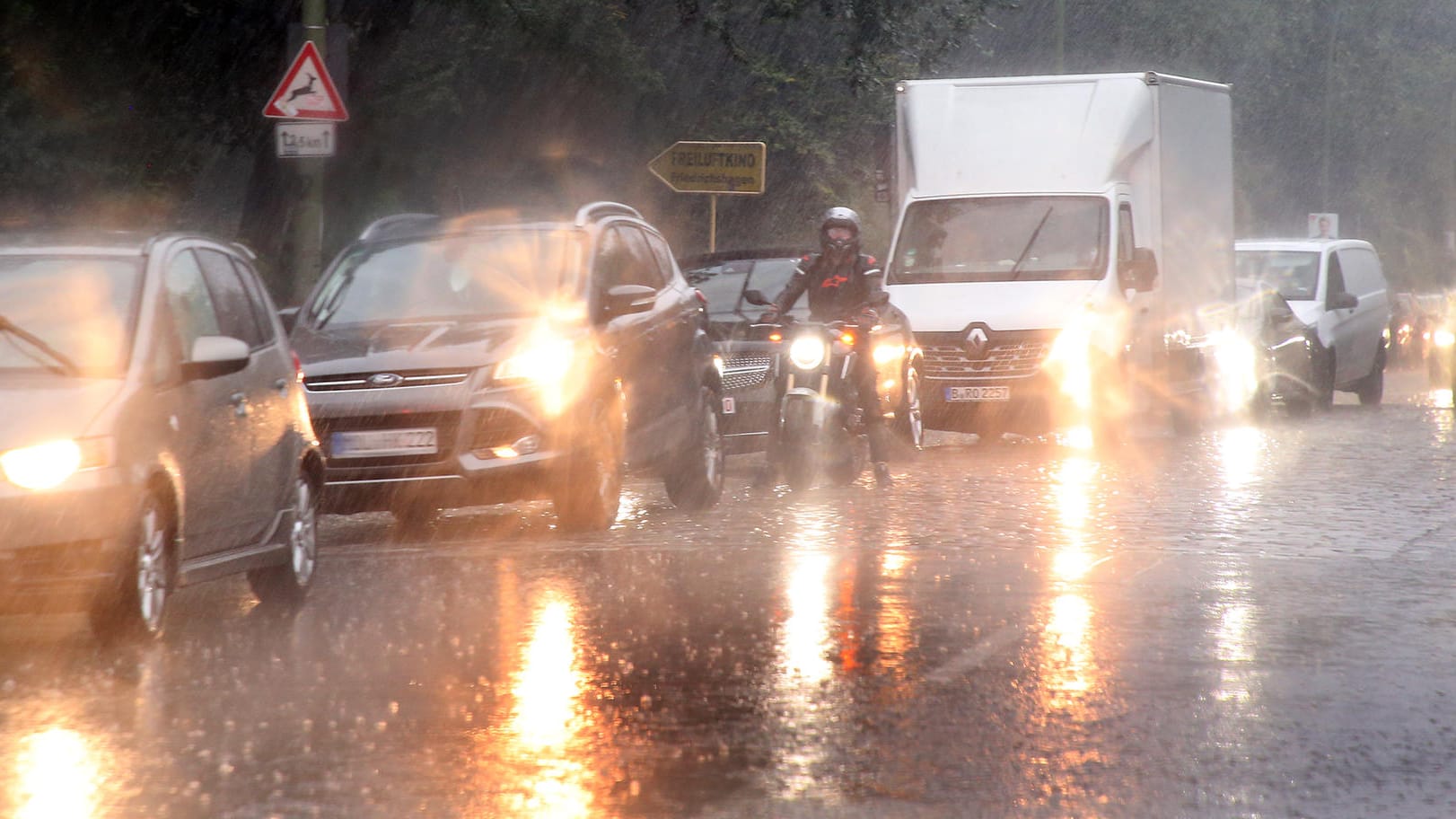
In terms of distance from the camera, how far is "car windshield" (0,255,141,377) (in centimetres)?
800

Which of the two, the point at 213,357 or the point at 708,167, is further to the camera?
the point at 708,167

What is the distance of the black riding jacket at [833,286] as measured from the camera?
574 inches

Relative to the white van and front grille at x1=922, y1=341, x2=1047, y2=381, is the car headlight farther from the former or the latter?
the white van

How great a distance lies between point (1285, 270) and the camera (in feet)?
82.9

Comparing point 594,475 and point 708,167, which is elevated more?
point 708,167

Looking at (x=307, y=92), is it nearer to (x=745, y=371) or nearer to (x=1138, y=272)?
(x=745, y=371)

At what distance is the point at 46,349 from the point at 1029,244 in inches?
462

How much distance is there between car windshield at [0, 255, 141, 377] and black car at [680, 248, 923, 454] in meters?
6.75

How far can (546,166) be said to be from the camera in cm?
2461

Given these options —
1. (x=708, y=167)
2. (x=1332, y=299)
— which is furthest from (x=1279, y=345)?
(x=708, y=167)

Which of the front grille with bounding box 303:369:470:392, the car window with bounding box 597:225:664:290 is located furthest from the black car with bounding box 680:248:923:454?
the front grille with bounding box 303:369:470:392

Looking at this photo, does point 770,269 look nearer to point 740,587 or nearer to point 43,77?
point 43,77

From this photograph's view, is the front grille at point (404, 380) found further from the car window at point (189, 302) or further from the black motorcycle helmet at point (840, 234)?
the black motorcycle helmet at point (840, 234)

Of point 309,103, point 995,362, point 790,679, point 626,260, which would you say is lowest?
point 790,679
